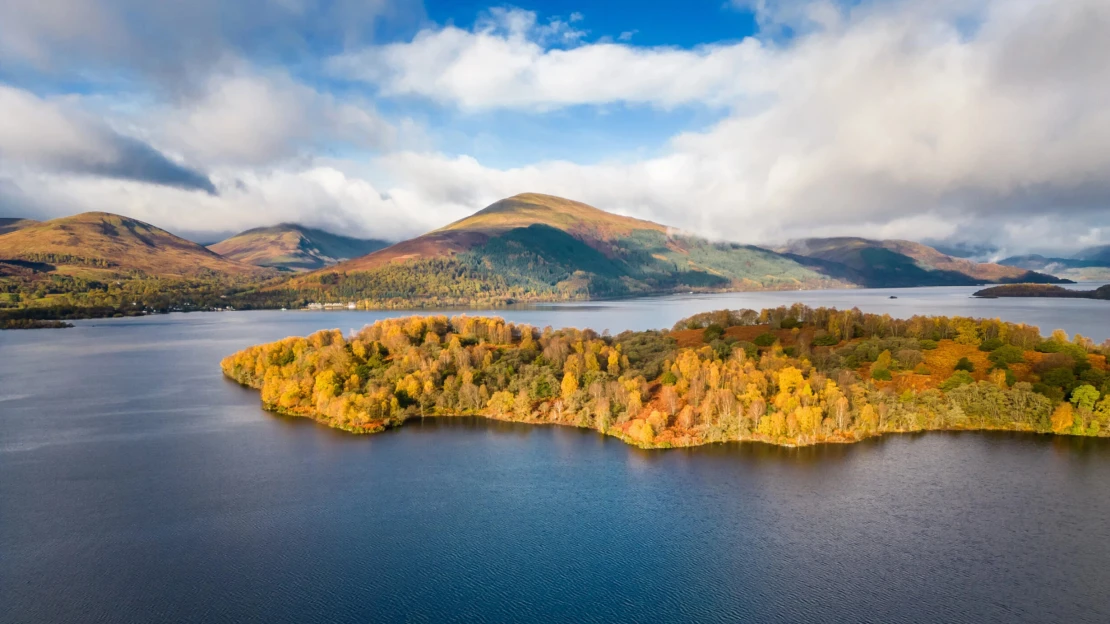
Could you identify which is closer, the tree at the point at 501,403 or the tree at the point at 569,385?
the tree at the point at 501,403

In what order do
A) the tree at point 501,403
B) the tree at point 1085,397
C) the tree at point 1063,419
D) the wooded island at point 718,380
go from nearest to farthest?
1. the tree at point 1063,419
2. the wooded island at point 718,380
3. the tree at point 1085,397
4. the tree at point 501,403

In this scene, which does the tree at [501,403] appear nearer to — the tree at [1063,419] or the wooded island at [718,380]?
the wooded island at [718,380]

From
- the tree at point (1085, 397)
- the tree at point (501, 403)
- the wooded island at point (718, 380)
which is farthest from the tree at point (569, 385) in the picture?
the tree at point (1085, 397)

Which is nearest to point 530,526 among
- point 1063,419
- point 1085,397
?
point 1063,419

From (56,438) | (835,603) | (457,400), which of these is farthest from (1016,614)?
(56,438)

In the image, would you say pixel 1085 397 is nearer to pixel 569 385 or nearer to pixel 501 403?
pixel 569 385

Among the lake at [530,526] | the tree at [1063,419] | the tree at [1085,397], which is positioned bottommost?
the lake at [530,526]

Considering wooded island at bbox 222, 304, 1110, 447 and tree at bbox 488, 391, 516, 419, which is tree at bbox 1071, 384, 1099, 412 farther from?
tree at bbox 488, 391, 516, 419

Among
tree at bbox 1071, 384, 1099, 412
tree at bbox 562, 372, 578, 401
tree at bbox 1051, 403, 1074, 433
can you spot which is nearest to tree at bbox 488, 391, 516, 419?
tree at bbox 562, 372, 578, 401

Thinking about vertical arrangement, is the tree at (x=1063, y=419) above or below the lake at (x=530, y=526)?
above
